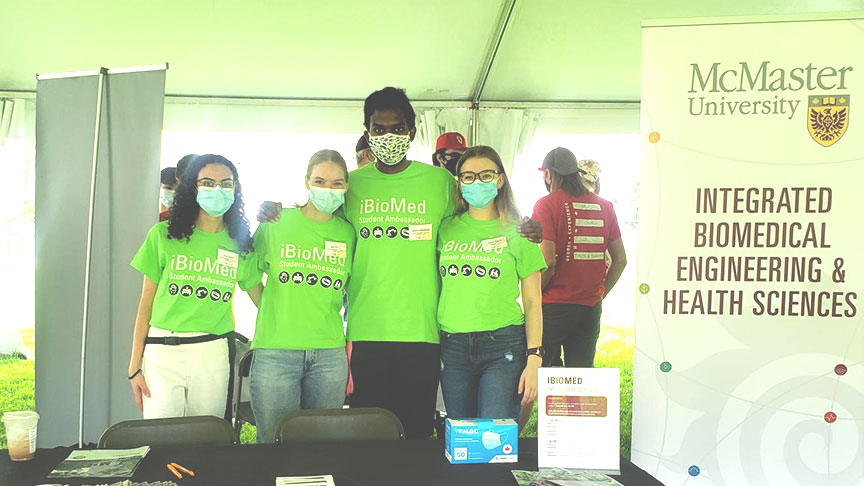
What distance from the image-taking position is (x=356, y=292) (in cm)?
218

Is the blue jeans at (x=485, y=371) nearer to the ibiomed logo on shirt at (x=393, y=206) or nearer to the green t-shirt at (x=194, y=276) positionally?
the ibiomed logo on shirt at (x=393, y=206)

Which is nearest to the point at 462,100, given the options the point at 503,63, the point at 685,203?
the point at 503,63

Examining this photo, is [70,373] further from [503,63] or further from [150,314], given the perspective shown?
[503,63]

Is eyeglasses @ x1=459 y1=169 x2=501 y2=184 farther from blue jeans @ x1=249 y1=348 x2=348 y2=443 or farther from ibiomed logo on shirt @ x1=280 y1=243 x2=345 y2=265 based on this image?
Result: blue jeans @ x1=249 y1=348 x2=348 y2=443

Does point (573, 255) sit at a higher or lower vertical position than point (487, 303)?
higher

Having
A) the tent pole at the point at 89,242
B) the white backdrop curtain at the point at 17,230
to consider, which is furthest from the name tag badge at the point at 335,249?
the white backdrop curtain at the point at 17,230

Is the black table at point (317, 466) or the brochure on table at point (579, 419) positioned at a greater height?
the brochure on table at point (579, 419)

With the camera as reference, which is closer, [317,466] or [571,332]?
[317,466]

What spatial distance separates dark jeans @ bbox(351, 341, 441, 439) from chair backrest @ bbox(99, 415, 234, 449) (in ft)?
1.67

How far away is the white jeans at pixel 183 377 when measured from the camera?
81.3 inches

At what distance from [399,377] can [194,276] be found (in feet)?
2.48

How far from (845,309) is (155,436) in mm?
2291

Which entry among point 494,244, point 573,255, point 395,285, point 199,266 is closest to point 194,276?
point 199,266

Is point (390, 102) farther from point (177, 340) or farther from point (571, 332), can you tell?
point (571, 332)
